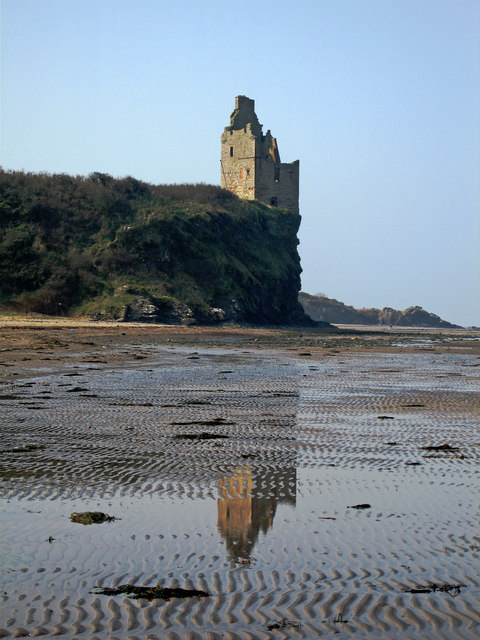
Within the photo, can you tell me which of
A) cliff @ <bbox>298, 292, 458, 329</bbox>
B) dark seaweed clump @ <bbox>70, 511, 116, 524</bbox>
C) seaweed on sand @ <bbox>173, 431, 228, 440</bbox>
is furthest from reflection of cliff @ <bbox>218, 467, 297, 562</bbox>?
cliff @ <bbox>298, 292, 458, 329</bbox>

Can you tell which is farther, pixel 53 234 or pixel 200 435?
pixel 53 234

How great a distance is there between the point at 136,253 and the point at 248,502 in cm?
4605

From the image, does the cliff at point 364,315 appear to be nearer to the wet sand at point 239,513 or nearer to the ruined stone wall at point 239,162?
the ruined stone wall at point 239,162

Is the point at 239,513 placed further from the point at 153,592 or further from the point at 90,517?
the point at 153,592

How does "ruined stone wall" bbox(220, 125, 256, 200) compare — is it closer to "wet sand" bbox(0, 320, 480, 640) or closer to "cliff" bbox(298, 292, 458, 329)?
"cliff" bbox(298, 292, 458, 329)

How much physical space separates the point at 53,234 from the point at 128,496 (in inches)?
1825

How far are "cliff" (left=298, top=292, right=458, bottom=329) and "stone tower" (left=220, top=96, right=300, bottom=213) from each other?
181ft

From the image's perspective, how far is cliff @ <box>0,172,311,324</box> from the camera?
45312 millimetres

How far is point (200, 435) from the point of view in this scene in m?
10.2

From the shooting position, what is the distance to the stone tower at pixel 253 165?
240ft

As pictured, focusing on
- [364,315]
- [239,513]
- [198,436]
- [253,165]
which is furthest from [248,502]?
[364,315]

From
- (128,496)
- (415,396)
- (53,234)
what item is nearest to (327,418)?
(415,396)

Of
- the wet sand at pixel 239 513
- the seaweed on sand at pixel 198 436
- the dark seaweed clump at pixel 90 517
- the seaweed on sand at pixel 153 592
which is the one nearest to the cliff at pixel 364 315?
the wet sand at pixel 239 513

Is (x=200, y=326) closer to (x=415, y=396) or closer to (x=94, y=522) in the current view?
(x=415, y=396)
